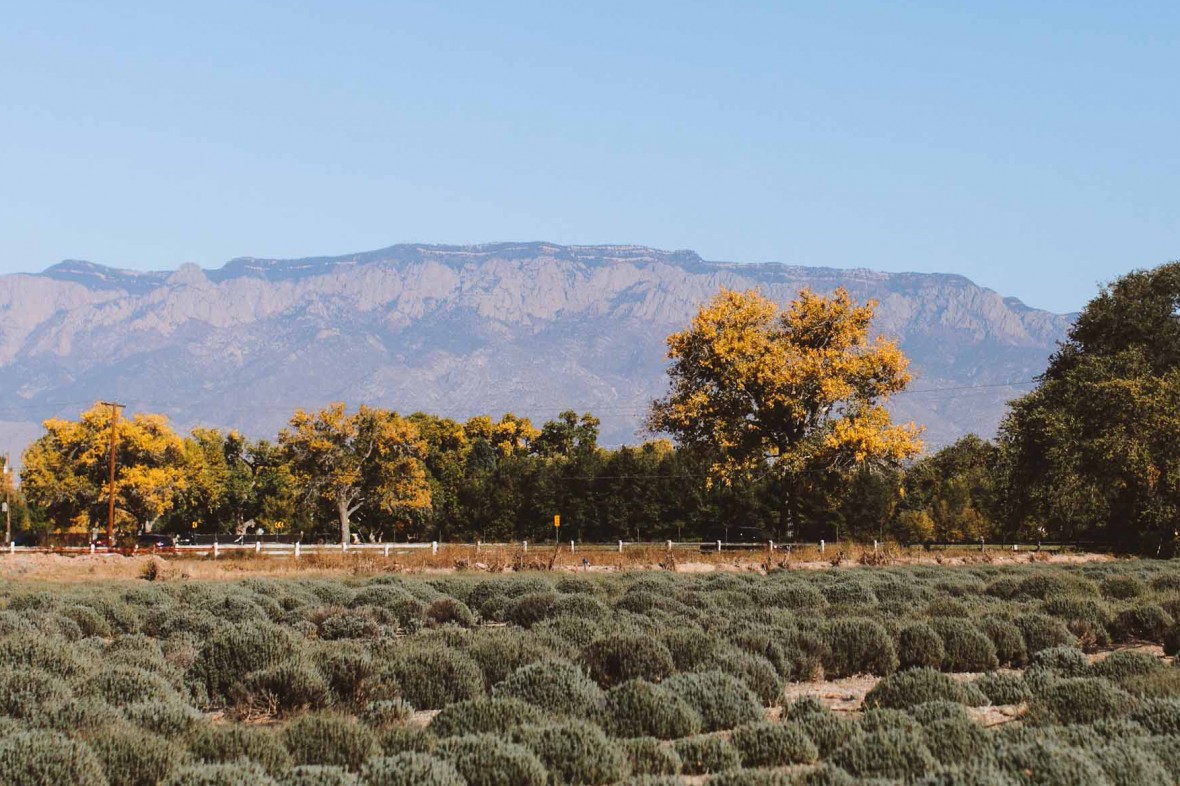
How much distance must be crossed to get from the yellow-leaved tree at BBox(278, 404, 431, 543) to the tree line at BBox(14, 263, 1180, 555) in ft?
0.40

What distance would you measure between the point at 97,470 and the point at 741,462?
153 ft

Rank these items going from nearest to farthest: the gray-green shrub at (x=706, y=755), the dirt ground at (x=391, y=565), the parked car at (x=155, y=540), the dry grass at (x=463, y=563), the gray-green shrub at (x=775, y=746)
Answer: the gray-green shrub at (x=706, y=755) < the gray-green shrub at (x=775, y=746) < the dirt ground at (x=391, y=565) < the dry grass at (x=463, y=563) < the parked car at (x=155, y=540)

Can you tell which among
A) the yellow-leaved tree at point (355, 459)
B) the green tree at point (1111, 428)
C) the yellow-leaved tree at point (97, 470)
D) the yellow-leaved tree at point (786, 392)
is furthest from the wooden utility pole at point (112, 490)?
the green tree at point (1111, 428)

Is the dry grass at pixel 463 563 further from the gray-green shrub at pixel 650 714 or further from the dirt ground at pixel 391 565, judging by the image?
the gray-green shrub at pixel 650 714

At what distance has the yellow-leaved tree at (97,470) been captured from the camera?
7450 cm

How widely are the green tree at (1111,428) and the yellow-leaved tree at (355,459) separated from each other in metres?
35.8

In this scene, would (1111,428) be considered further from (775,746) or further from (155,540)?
(155,540)

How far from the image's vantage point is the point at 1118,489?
153 ft

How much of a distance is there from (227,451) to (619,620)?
9461 centimetres

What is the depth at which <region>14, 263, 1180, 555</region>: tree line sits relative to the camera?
146 feet

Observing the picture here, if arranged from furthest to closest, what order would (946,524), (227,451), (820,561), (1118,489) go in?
(227,451) → (946,524) → (1118,489) → (820,561)

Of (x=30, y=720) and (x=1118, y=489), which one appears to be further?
(x=1118, y=489)

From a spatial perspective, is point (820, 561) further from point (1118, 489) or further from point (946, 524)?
point (946, 524)

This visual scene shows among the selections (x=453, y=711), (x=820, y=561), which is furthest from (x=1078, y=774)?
(x=820, y=561)
